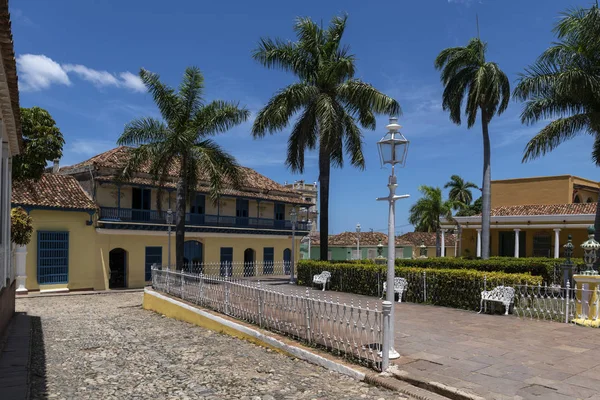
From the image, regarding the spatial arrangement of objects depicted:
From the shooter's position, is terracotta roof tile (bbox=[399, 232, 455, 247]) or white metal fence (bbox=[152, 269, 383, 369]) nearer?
white metal fence (bbox=[152, 269, 383, 369])

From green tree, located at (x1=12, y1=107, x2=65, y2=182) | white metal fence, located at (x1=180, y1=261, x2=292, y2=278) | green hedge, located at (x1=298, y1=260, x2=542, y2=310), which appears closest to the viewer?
green hedge, located at (x1=298, y1=260, x2=542, y2=310)

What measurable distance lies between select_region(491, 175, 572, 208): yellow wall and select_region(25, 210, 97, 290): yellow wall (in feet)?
83.4

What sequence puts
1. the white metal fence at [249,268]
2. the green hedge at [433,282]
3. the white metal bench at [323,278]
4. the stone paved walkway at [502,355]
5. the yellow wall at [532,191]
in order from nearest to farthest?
1. the stone paved walkway at [502,355]
2. the green hedge at [433,282]
3. the white metal bench at [323,278]
4. the white metal fence at [249,268]
5. the yellow wall at [532,191]

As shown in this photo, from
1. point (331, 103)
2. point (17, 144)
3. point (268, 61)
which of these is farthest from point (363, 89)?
point (17, 144)

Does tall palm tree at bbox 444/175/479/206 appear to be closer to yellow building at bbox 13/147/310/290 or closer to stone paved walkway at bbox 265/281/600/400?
yellow building at bbox 13/147/310/290

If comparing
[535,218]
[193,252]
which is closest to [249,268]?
[193,252]

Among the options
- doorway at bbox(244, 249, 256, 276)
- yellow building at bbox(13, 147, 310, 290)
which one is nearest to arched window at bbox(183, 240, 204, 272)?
yellow building at bbox(13, 147, 310, 290)

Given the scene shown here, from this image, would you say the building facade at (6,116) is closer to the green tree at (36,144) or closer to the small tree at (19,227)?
the small tree at (19,227)

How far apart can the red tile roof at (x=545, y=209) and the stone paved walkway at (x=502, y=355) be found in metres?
18.4

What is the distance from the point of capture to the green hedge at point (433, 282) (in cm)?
1166

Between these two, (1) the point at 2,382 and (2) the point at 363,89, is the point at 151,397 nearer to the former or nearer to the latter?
(1) the point at 2,382

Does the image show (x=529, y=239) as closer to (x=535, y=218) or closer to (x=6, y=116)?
(x=535, y=218)

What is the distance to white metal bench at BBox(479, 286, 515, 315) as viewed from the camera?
10805mm

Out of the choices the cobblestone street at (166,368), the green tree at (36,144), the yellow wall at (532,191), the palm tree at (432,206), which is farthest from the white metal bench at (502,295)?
the palm tree at (432,206)
